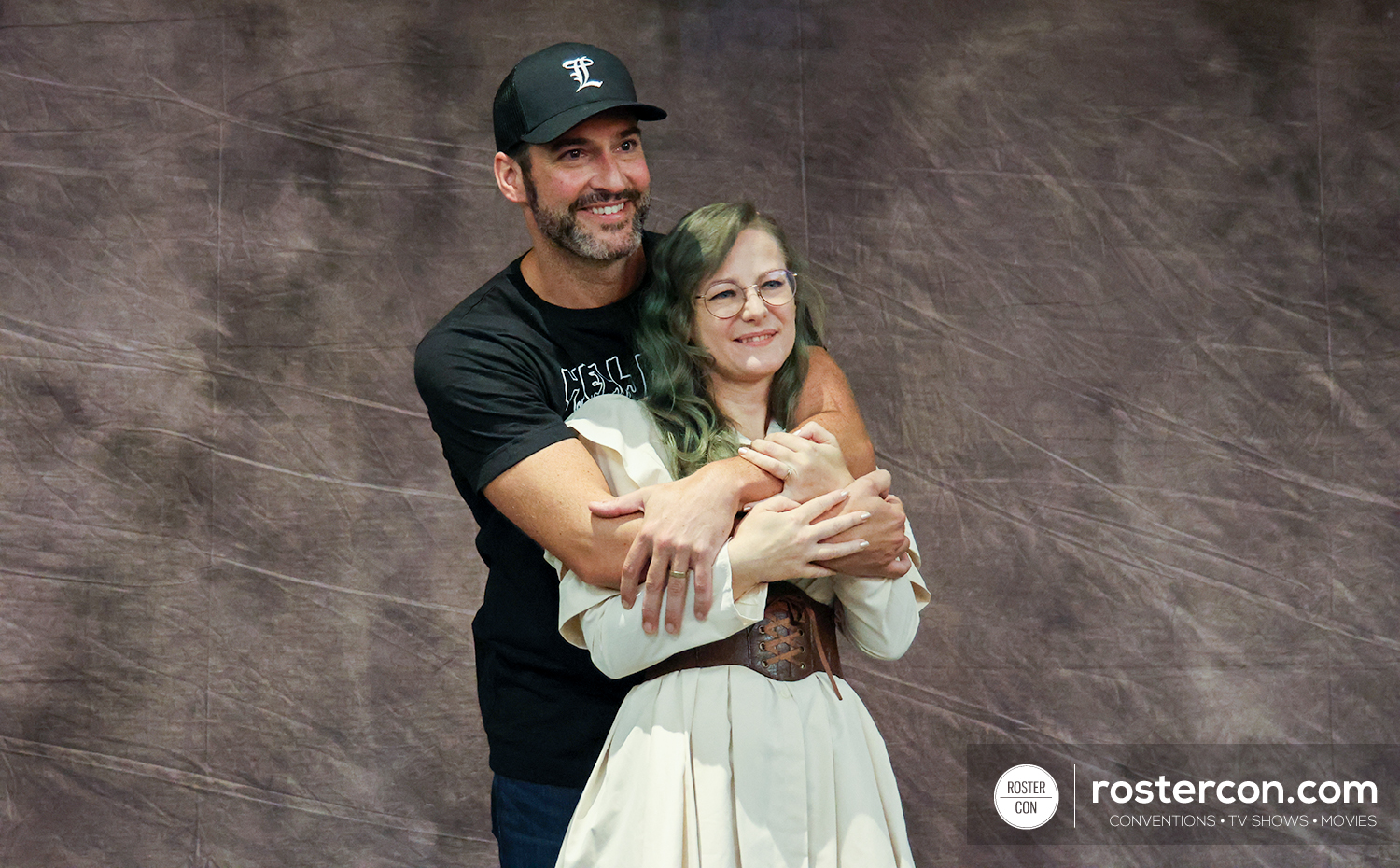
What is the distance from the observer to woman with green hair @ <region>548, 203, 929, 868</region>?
188 centimetres

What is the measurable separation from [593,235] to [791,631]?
746mm

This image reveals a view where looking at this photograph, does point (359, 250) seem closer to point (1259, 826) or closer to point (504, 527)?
point (504, 527)

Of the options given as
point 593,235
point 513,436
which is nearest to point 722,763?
point 513,436

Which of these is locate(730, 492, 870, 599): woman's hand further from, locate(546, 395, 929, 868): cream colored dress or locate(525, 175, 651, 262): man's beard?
locate(525, 175, 651, 262): man's beard

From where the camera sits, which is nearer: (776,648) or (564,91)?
(776,648)

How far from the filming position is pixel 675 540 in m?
1.86

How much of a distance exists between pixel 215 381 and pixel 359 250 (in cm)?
53

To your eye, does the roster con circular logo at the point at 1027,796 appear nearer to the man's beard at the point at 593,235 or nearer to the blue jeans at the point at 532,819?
the blue jeans at the point at 532,819

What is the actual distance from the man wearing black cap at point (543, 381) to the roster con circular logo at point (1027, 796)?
5.99 ft

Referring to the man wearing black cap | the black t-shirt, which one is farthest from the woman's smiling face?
the black t-shirt

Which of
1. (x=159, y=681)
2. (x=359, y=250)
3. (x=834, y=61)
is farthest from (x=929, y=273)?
(x=159, y=681)

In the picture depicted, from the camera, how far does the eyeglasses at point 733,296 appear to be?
6.91 feet

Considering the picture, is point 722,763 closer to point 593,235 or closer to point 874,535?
point 874,535

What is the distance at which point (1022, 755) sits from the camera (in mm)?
3715
